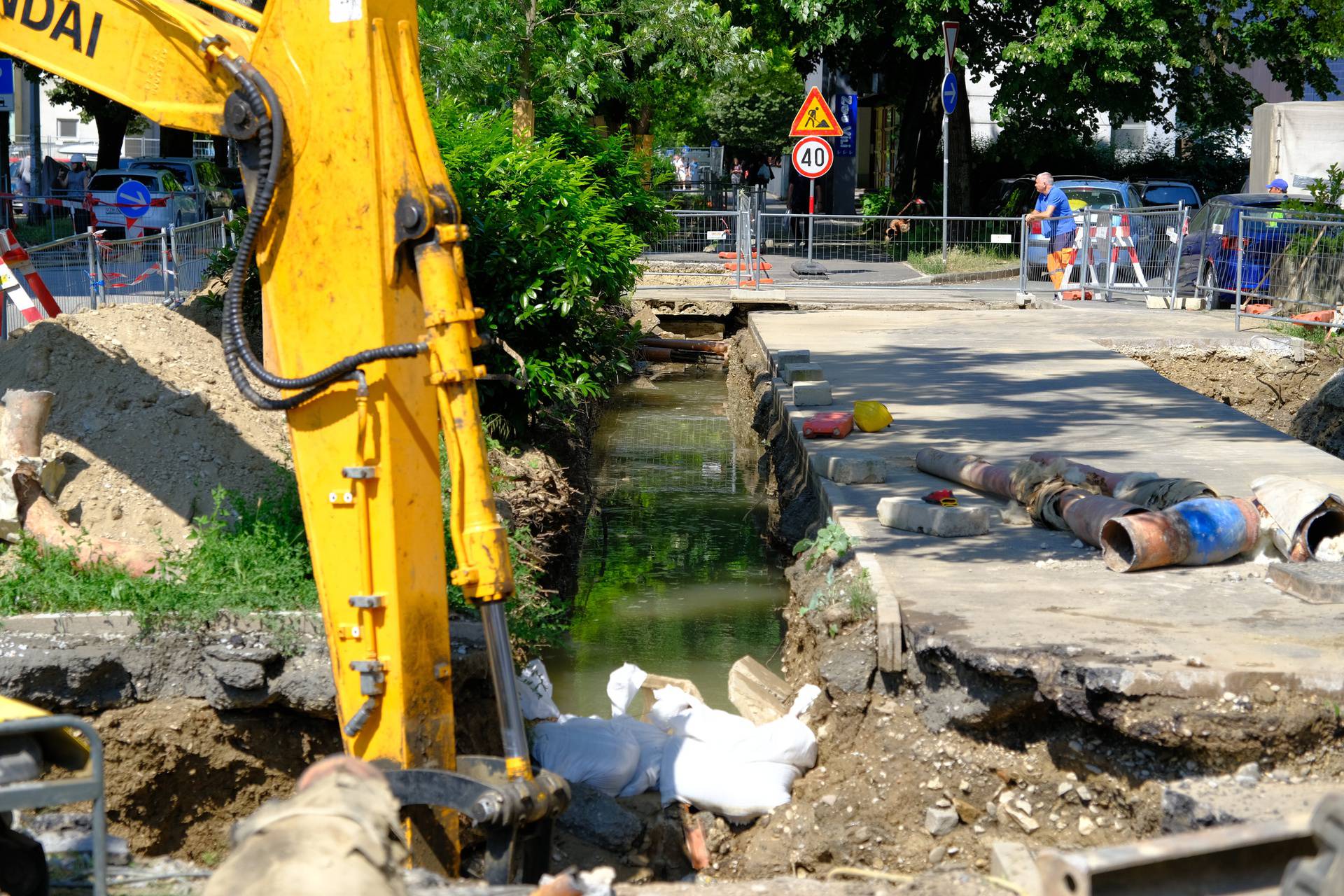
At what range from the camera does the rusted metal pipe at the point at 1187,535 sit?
7059 millimetres

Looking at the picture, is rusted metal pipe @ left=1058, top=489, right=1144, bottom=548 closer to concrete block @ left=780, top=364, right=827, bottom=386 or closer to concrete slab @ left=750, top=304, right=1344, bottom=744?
concrete slab @ left=750, top=304, right=1344, bottom=744

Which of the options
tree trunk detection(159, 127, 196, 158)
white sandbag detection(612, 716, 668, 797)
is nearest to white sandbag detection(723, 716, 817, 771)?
white sandbag detection(612, 716, 668, 797)

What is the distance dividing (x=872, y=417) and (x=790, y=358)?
3.20 m

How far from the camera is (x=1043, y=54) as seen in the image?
26234 mm

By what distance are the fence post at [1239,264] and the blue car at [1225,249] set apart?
0.05 m

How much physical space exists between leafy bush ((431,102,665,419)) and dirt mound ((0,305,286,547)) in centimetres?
202

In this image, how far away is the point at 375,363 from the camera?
4.30m

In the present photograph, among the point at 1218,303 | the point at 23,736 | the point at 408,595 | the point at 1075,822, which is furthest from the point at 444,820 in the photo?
the point at 1218,303

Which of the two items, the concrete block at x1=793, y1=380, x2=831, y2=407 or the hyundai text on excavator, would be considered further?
the concrete block at x1=793, y1=380, x2=831, y2=407

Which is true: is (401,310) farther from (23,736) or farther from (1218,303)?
(1218,303)

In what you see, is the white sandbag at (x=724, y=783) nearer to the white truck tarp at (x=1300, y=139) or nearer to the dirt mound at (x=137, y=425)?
the dirt mound at (x=137, y=425)

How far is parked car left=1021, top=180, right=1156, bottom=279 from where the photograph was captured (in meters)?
20.7

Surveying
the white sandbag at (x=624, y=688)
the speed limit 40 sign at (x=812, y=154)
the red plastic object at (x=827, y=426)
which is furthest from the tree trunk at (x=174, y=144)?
the white sandbag at (x=624, y=688)

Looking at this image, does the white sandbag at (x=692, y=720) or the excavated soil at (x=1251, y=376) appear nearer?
the white sandbag at (x=692, y=720)
